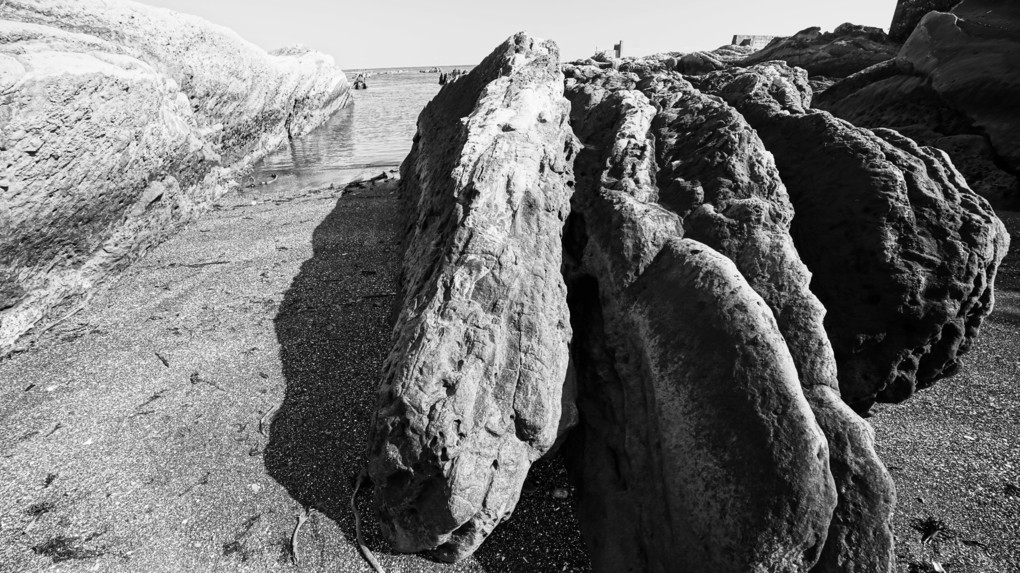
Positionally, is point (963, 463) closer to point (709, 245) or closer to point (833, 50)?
point (709, 245)

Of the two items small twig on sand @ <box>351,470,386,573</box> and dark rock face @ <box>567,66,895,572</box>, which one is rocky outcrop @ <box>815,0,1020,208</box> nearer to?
dark rock face @ <box>567,66,895,572</box>

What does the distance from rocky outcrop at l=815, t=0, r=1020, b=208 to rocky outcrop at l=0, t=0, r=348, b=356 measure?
11.6 metres

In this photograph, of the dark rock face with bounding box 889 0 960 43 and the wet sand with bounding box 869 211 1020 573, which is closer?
the wet sand with bounding box 869 211 1020 573

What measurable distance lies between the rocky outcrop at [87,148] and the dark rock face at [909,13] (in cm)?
1522

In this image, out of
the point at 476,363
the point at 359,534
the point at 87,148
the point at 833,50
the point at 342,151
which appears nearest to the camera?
the point at 476,363

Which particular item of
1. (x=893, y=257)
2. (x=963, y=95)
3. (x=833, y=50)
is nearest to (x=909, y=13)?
(x=833, y=50)

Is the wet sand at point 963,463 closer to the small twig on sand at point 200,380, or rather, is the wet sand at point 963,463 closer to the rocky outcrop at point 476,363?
the rocky outcrop at point 476,363

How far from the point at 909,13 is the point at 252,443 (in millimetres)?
15210

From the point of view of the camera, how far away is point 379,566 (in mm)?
2734

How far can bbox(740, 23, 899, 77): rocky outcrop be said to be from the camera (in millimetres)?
10045

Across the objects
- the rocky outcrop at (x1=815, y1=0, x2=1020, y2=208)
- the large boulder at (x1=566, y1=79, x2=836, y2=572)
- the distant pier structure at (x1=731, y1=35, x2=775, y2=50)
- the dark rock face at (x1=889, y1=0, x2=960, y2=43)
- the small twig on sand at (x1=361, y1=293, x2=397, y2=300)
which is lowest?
the small twig on sand at (x1=361, y1=293, x2=397, y2=300)

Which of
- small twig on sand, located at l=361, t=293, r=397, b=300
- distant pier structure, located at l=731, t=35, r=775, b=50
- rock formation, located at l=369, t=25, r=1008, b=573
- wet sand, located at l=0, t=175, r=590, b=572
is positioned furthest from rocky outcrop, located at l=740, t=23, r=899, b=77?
wet sand, located at l=0, t=175, r=590, b=572

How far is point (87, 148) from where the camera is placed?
564cm

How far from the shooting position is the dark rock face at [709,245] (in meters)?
2.24
